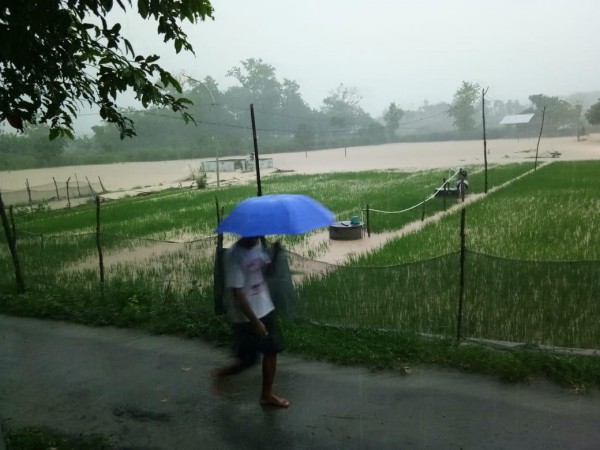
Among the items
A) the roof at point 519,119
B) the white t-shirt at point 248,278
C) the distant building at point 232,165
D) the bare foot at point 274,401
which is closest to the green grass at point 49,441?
the bare foot at point 274,401

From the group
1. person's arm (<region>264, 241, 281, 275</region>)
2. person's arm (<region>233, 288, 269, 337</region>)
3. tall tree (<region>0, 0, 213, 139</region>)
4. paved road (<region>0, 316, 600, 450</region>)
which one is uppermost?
tall tree (<region>0, 0, 213, 139</region>)

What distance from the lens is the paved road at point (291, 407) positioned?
144 inches

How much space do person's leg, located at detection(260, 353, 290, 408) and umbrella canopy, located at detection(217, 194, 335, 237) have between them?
3.40ft

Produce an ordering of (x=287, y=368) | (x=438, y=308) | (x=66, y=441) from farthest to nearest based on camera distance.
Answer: (x=438, y=308) < (x=287, y=368) < (x=66, y=441)

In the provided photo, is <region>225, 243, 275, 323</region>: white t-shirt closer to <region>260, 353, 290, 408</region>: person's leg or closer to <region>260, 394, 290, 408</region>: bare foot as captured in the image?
<region>260, 353, 290, 408</region>: person's leg

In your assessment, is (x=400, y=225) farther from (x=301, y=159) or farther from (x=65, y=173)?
(x=301, y=159)

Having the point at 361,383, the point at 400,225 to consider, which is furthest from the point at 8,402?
the point at 400,225

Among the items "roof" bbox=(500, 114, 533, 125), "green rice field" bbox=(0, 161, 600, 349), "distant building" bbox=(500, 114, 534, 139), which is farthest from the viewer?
"roof" bbox=(500, 114, 533, 125)

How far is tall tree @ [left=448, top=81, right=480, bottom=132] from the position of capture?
67.8m

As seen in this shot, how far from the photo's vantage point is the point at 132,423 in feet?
13.3

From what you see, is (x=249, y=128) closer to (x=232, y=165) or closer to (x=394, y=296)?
(x=232, y=165)

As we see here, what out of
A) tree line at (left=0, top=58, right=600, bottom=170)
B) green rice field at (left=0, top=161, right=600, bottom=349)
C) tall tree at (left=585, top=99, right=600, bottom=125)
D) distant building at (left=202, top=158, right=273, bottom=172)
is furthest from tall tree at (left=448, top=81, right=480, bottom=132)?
green rice field at (left=0, top=161, right=600, bottom=349)

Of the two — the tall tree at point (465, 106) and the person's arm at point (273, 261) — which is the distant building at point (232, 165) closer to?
the tall tree at point (465, 106)

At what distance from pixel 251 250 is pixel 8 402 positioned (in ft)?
8.54
